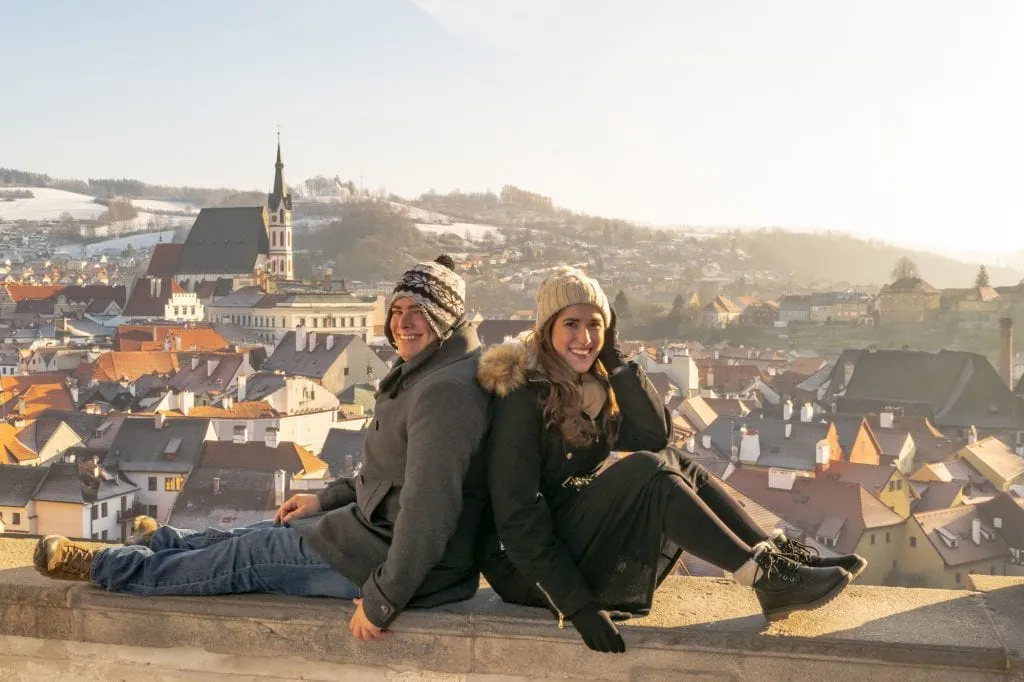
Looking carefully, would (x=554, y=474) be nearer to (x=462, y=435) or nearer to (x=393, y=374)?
(x=462, y=435)

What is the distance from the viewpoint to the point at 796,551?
1869mm

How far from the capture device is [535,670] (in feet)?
5.57

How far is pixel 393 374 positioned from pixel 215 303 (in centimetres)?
5615

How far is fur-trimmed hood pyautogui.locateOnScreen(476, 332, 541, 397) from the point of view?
5.73ft

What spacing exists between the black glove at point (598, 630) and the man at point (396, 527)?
0.25 metres

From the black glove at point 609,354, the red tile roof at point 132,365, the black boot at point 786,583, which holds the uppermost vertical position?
the black glove at point 609,354

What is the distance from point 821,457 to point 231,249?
53654 millimetres

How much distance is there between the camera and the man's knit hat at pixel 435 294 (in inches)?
74.6

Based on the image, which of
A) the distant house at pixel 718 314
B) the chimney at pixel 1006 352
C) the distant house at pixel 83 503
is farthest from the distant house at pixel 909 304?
the distant house at pixel 83 503

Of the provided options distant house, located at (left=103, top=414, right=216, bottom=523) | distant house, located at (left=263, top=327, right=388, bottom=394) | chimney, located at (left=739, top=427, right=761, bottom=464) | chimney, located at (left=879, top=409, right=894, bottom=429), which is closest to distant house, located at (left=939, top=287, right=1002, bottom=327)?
chimney, located at (left=879, top=409, right=894, bottom=429)

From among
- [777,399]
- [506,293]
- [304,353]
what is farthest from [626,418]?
[506,293]

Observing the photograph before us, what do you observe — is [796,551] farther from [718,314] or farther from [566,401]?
[718,314]

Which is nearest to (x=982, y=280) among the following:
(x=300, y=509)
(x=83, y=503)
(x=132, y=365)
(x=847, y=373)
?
(x=847, y=373)

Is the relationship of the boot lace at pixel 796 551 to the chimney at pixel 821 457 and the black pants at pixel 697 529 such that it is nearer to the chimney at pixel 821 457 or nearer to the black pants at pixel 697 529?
the black pants at pixel 697 529
